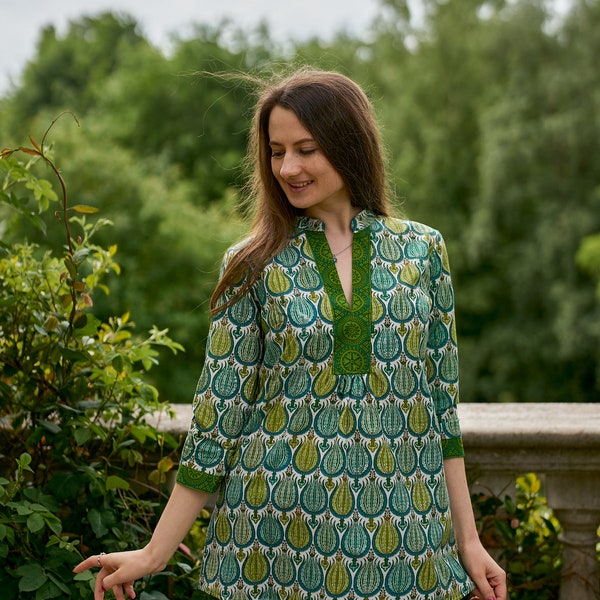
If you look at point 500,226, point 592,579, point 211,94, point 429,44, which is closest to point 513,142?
point 500,226

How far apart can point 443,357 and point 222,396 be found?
48 cm

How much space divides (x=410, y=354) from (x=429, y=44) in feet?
70.6

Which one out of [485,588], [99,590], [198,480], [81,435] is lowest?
[99,590]

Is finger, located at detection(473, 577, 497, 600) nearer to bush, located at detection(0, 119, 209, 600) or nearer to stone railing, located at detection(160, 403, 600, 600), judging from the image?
stone railing, located at detection(160, 403, 600, 600)

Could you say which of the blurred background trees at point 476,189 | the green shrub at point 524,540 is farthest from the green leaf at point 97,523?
the blurred background trees at point 476,189

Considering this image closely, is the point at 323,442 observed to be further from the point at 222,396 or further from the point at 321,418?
the point at 222,396

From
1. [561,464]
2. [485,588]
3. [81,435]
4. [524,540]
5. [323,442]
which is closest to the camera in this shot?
[323,442]

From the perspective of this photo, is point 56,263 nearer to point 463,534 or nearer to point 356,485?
point 356,485

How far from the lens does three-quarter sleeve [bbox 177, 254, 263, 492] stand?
1.98 m

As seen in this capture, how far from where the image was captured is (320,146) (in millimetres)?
1993

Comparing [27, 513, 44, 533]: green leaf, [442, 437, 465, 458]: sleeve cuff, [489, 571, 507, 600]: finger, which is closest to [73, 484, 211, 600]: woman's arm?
[27, 513, 44, 533]: green leaf

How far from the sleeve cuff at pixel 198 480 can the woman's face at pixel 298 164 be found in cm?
57

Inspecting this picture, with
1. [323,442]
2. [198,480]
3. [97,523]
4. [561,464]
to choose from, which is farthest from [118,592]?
[561,464]

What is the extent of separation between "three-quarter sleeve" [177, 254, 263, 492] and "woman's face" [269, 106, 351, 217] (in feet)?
0.73
